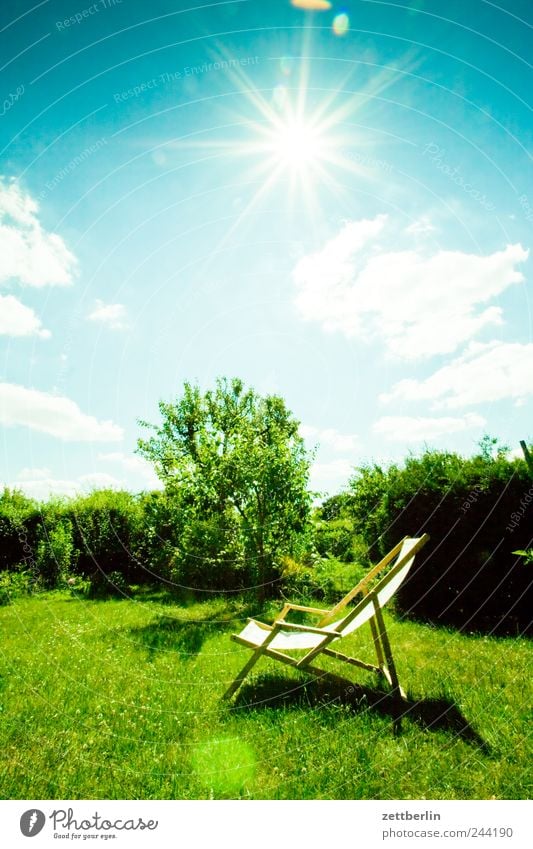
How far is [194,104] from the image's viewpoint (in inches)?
196

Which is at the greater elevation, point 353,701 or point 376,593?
point 376,593

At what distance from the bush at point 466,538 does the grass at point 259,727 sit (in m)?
1.08

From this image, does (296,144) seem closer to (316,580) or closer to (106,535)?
(316,580)

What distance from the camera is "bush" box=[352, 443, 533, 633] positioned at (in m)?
6.12

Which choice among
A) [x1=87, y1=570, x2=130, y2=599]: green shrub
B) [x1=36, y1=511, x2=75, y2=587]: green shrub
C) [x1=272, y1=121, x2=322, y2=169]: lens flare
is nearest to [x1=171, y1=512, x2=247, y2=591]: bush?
[x1=87, y1=570, x2=130, y2=599]: green shrub

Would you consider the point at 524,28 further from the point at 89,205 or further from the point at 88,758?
the point at 88,758

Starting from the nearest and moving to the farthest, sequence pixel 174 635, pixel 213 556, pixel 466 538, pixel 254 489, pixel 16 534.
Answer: pixel 174 635 → pixel 466 538 → pixel 254 489 → pixel 213 556 → pixel 16 534

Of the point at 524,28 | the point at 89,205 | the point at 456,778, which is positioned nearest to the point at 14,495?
the point at 89,205

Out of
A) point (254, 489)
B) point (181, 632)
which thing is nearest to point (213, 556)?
point (254, 489)

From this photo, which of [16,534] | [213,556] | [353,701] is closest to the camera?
[353,701]

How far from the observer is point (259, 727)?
3418 millimetres

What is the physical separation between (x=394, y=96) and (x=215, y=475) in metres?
7.51

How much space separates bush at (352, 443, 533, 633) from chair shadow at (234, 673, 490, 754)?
2.68 metres

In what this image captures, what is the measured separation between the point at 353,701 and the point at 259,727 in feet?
3.26
